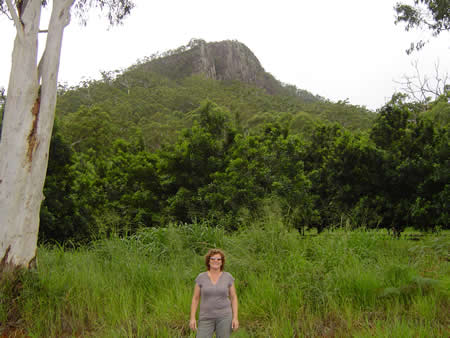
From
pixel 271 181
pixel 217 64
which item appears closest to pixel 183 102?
pixel 271 181

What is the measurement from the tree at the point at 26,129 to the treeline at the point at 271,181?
4574mm

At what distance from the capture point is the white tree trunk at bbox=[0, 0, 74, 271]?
5148mm

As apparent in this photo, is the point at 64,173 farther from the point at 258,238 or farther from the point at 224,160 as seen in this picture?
the point at 258,238

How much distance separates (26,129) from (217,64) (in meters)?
114

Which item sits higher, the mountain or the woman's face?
the mountain

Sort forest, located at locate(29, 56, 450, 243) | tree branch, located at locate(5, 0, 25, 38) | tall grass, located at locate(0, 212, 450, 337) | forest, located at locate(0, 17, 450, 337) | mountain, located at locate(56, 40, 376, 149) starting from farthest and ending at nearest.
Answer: mountain, located at locate(56, 40, 376, 149) → forest, located at locate(29, 56, 450, 243) → tree branch, located at locate(5, 0, 25, 38) → forest, located at locate(0, 17, 450, 337) → tall grass, located at locate(0, 212, 450, 337)

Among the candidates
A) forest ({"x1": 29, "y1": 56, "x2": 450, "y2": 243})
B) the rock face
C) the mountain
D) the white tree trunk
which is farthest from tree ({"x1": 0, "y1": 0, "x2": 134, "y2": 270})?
the rock face

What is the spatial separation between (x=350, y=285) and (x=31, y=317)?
3891mm

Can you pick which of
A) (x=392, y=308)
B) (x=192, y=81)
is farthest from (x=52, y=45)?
(x=192, y=81)

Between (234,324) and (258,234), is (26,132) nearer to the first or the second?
(258,234)

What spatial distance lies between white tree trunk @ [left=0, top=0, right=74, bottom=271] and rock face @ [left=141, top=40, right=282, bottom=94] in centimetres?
9099

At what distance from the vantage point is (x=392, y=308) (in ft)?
14.2

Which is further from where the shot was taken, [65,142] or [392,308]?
[65,142]

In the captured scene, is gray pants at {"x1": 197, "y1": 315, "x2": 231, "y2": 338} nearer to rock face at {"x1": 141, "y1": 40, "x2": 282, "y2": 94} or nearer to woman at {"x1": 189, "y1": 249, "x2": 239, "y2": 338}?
woman at {"x1": 189, "y1": 249, "x2": 239, "y2": 338}
